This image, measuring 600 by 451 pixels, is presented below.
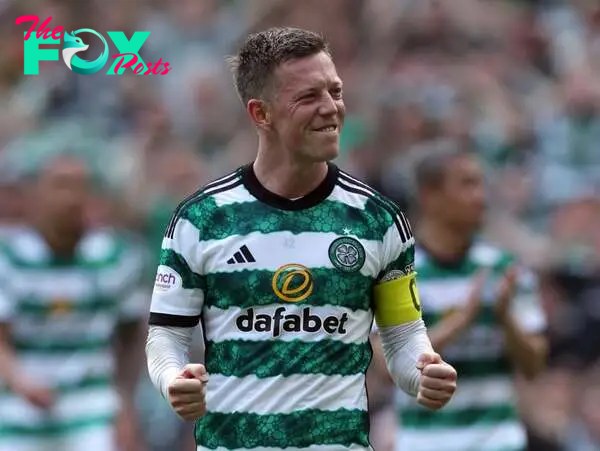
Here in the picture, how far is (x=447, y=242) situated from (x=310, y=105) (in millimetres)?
3026

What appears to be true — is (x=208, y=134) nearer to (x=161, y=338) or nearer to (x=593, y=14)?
(x=593, y=14)

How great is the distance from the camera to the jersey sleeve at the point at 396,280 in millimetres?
5820

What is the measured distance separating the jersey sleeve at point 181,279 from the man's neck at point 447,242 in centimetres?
301

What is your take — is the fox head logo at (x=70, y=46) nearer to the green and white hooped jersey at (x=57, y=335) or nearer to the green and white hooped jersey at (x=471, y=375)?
the green and white hooped jersey at (x=57, y=335)

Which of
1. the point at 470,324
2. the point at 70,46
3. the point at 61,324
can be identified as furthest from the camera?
the point at 70,46

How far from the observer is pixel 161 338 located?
575cm

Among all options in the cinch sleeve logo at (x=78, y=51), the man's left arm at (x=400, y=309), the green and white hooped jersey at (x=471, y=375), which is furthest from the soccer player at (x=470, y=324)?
the cinch sleeve logo at (x=78, y=51)

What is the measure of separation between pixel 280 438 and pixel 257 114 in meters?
1.27

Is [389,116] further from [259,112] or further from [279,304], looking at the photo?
[279,304]

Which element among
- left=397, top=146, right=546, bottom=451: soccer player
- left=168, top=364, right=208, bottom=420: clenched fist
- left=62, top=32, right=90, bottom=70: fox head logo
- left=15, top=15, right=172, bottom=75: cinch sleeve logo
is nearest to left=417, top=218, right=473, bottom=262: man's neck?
left=397, top=146, right=546, bottom=451: soccer player

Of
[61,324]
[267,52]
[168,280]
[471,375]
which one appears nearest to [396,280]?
[168,280]

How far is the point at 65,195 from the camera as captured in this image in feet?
29.9

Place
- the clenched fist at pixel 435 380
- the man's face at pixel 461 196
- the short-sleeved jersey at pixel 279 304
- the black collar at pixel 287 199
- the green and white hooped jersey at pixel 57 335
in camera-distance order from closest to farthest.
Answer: the clenched fist at pixel 435 380, the short-sleeved jersey at pixel 279 304, the black collar at pixel 287 199, the man's face at pixel 461 196, the green and white hooped jersey at pixel 57 335

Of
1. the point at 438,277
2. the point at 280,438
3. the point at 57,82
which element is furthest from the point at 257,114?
the point at 57,82
